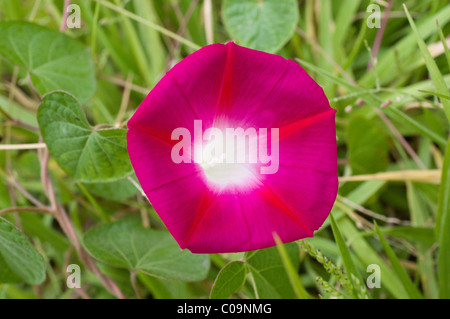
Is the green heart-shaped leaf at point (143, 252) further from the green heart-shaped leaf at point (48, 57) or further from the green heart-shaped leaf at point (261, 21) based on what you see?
the green heart-shaped leaf at point (261, 21)

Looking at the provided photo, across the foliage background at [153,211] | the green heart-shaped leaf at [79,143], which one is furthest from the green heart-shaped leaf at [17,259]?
the green heart-shaped leaf at [79,143]

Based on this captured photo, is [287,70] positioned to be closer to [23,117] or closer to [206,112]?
[206,112]

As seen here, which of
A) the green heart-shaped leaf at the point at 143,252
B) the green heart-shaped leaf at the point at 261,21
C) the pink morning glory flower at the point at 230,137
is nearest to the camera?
the pink morning glory flower at the point at 230,137

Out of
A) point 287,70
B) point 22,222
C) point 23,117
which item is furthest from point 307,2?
point 22,222

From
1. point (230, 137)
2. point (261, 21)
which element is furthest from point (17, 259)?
point (261, 21)

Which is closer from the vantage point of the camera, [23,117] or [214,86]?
[214,86]

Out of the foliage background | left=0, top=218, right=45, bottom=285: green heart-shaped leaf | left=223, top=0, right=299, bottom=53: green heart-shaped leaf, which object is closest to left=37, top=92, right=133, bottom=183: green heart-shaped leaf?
the foliage background
